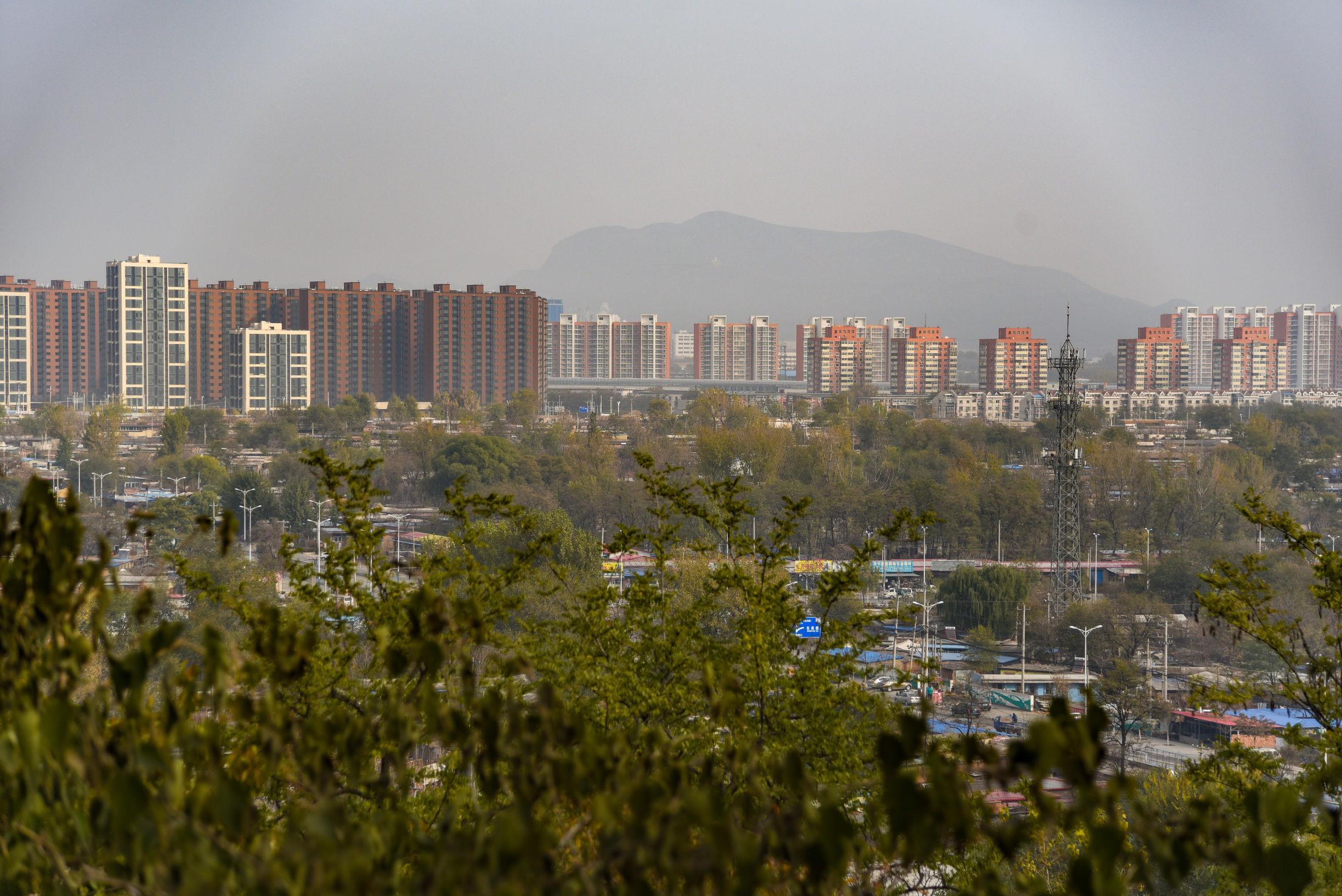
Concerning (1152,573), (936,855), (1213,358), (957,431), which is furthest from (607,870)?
(1213,358)

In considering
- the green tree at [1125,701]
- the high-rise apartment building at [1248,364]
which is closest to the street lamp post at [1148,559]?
the green tree at [1125,701]

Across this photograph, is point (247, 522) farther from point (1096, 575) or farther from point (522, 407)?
point (522, 407)

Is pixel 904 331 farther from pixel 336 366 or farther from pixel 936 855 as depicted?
pixel 936 855

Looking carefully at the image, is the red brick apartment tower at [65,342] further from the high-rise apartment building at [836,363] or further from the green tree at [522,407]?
the high-rise apartment building at [836,363]

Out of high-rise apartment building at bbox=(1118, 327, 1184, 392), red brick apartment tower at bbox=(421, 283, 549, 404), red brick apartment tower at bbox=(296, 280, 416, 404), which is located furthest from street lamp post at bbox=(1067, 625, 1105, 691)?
high-rise apartment building at bbox=(1118, 327, 1184, 392)

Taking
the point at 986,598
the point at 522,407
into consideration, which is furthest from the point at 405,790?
the point at 522,407
